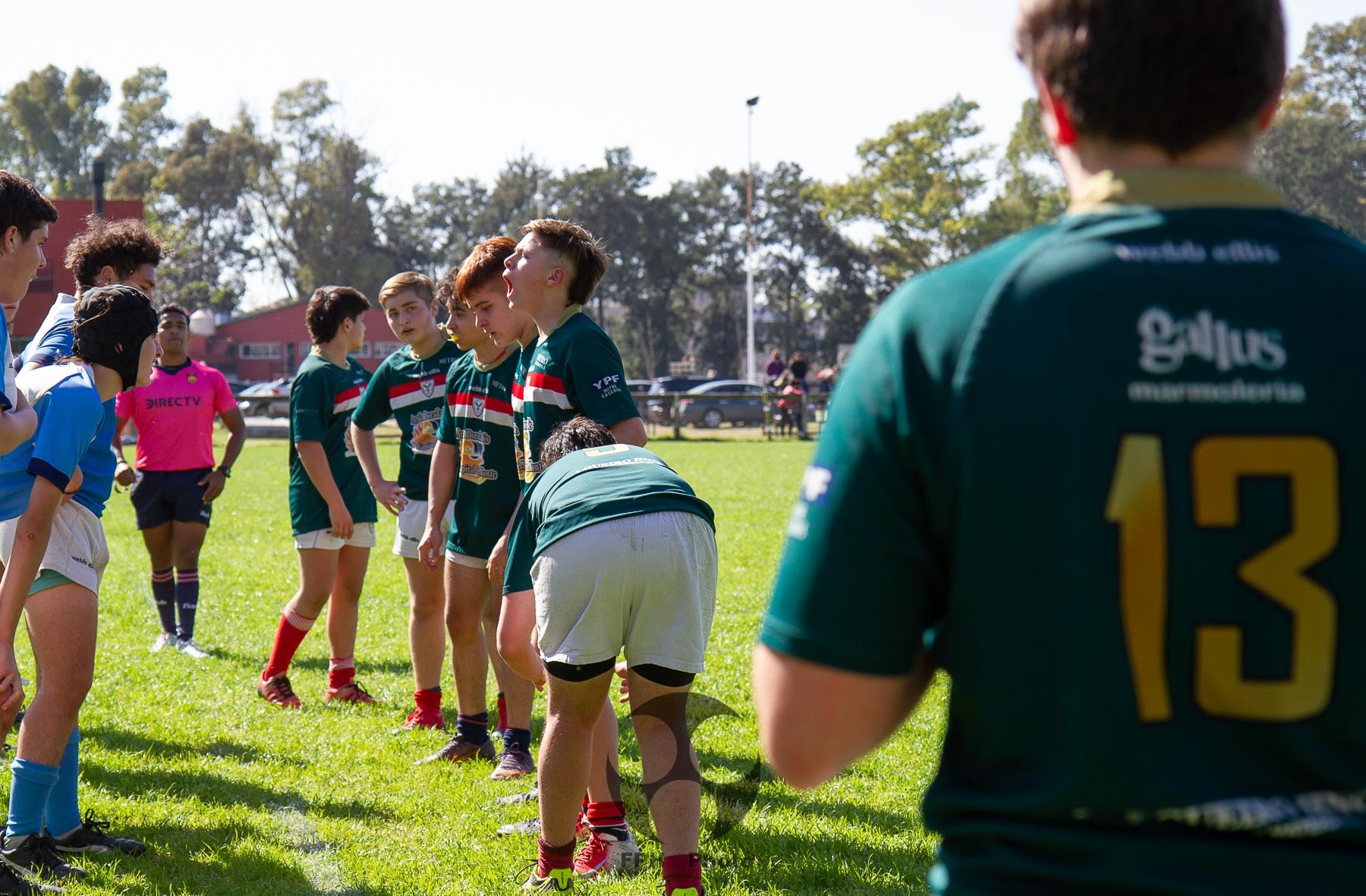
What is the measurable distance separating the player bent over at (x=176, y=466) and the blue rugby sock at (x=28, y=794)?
158 inches

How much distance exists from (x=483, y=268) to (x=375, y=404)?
1527 mm

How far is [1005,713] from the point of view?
126cm

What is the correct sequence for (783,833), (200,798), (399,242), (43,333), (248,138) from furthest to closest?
(399,242)
(248,138)
(200,798)
(783,833)
(43,333)

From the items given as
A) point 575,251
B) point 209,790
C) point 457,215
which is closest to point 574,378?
point 575,251

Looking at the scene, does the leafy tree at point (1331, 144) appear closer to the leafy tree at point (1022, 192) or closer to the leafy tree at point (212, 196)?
the leafy tree at point (1022, 192)

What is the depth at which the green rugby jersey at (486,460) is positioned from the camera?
530 cm

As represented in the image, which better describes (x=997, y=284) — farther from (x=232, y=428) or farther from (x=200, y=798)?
(x=232, y=428)

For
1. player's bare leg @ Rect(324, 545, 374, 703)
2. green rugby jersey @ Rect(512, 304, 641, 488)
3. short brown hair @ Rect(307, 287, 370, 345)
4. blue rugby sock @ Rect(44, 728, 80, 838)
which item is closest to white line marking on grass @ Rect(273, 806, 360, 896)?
blue rugby sock @ Rect(44, 728, 80, 838)

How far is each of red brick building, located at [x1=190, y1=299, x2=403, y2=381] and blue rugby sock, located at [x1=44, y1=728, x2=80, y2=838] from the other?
2721 inches

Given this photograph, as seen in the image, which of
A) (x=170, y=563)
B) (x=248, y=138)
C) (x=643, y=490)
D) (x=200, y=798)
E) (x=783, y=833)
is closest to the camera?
(x=643, y=490)

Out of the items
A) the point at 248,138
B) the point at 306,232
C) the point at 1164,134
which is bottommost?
the point at 1164,134

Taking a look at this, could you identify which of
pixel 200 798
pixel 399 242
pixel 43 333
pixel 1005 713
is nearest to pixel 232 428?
pixel 200 798

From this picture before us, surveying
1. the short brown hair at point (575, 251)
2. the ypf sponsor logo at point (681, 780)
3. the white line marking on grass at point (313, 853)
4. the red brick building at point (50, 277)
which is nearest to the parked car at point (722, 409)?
the red brick building at point (50, 277)

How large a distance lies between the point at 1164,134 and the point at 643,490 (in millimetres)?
2502
